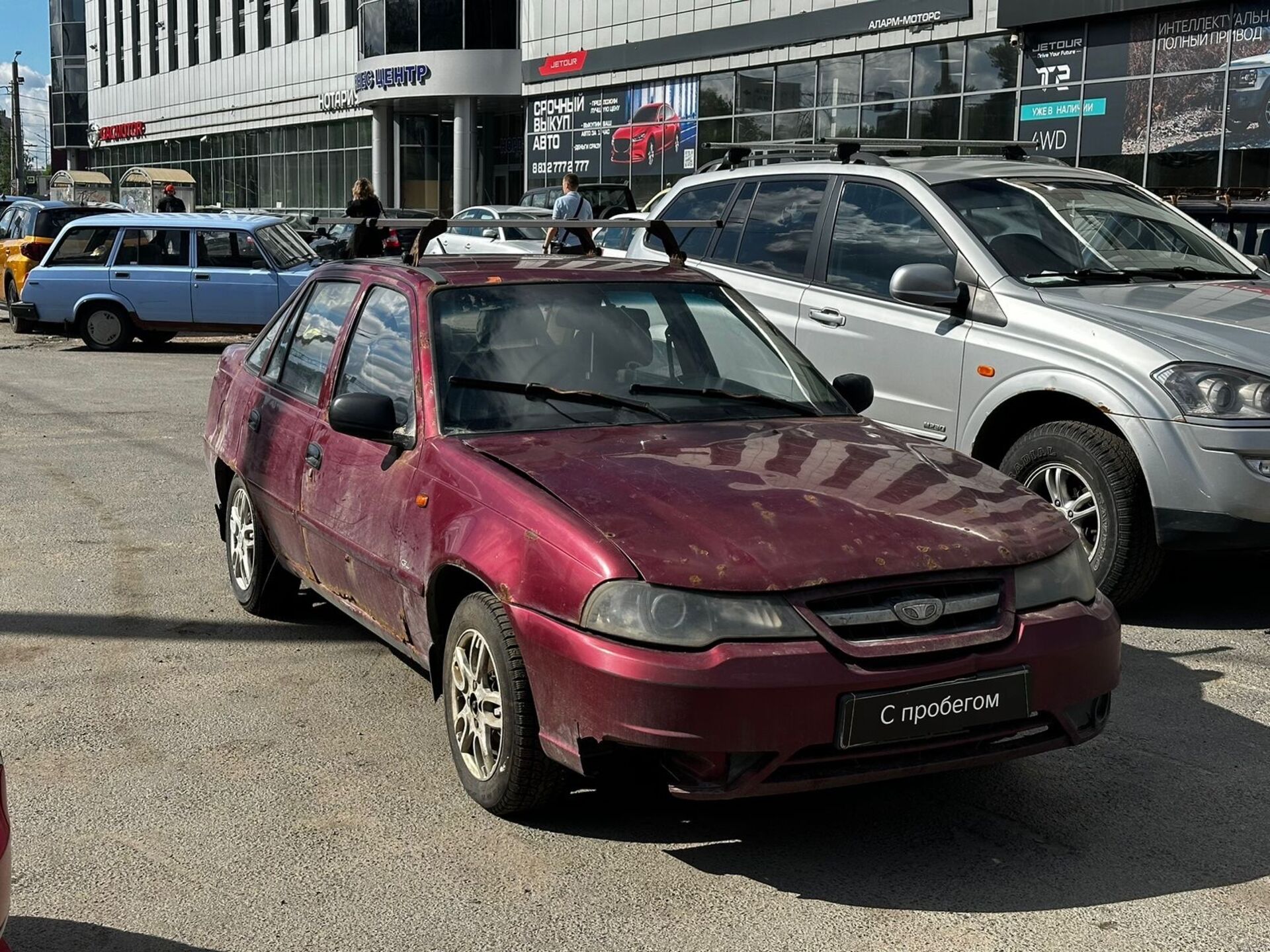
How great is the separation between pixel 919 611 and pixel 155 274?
15.5 meters

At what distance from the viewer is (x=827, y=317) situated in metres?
7.64

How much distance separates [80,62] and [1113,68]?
243 feet

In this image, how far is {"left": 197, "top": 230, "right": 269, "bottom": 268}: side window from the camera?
17.4 m

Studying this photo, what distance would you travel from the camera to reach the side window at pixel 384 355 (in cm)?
490

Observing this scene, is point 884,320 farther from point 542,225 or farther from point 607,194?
point 607,194

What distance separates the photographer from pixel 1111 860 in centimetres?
396

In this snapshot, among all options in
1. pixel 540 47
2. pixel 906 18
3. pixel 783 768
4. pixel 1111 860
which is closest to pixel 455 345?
pixel 783 768

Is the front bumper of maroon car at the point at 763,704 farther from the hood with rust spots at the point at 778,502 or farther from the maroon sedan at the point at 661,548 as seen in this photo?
the hood with rust spots at the point at 778,502

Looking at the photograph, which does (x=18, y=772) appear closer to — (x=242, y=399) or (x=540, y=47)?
(x=242, y=399)

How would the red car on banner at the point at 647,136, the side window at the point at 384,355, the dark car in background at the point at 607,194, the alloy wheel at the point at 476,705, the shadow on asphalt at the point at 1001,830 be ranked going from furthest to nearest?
1. the red car on banner at the point at 647,136
2. the dark car in background at the point at 607,194
3. the side window at the point at 384,355
4. the alloy wheel at the point at 476,705
5. the shadow on asphalt at the point at 1001,830

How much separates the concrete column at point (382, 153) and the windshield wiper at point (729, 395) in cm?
4464

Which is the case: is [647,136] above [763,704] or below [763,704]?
above

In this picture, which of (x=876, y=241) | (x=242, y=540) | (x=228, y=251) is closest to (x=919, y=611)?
(x=242, y=540)

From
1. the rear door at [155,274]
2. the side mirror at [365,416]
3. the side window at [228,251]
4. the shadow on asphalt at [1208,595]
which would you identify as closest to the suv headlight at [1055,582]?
the side mirror at [365,416]
